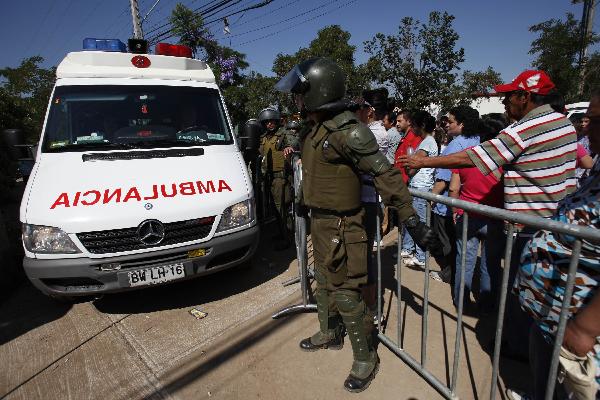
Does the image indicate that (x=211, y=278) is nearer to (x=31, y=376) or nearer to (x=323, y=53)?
(x=31, y=376)

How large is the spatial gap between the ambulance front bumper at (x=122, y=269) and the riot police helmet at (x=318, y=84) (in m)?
1.57

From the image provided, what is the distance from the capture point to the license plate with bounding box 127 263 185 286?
2.96 m

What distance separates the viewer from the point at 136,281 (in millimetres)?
2975

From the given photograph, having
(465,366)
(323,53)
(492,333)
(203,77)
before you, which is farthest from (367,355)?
(323,53)

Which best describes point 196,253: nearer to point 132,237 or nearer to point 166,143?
point 132,237

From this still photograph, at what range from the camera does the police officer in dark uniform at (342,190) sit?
80.0 inches

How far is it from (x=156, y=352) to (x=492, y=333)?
2.70m

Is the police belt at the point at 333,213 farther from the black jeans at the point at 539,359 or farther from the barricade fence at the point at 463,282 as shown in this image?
the black jeans at the point at 539,359

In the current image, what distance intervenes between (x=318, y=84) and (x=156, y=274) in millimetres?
2067

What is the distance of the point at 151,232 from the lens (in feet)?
9.66

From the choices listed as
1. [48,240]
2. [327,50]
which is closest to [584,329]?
[48,240]

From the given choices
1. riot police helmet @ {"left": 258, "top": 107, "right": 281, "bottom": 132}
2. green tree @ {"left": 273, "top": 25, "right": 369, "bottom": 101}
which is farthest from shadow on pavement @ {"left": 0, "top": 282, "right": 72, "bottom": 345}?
green tree @ {"left": 273, "top": 25, "right": 369, "bottom": 101}

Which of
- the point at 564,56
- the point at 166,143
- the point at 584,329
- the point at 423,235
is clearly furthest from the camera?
the point at 564,56

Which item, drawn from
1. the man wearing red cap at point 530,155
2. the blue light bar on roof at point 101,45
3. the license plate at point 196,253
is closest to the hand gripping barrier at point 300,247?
the license plate at point 196,253
